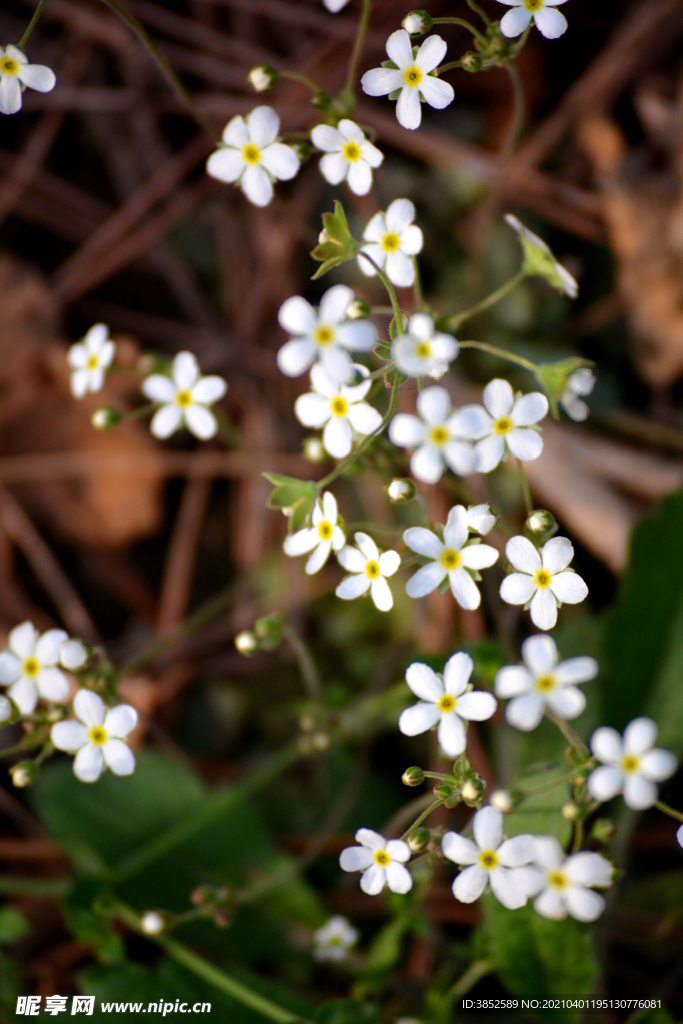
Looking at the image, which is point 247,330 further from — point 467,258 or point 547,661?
point 547,661

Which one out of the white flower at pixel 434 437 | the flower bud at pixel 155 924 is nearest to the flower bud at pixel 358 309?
the white flower at pixel 434 437

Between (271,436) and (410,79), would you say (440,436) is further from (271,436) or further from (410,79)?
(271,436)

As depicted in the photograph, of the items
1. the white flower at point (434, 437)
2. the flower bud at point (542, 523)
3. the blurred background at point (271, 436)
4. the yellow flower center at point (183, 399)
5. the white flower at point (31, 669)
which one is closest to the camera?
the white flower at point (434, 437)

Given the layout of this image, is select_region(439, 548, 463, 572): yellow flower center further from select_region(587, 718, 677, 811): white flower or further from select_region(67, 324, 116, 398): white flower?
select_region(67, 324, 116, 398): white flower

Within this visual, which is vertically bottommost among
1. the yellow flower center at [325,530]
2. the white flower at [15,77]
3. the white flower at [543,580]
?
the white flower at [543,580]

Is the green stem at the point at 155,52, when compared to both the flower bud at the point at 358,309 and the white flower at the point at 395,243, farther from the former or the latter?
the flower bud at the point at 358,309
